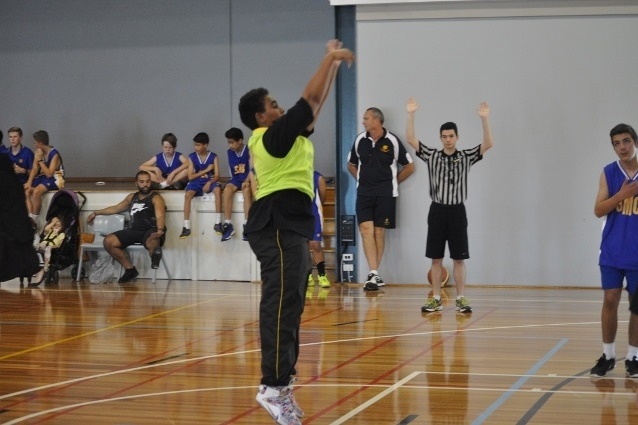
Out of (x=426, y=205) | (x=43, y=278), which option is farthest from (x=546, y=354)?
(x=43, y=278)

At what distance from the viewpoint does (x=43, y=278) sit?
44.5 ft

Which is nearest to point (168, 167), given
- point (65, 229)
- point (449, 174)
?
point (65, 229)

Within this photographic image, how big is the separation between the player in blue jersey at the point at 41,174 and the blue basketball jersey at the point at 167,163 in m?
1.33

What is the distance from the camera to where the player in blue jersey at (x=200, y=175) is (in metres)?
13.8

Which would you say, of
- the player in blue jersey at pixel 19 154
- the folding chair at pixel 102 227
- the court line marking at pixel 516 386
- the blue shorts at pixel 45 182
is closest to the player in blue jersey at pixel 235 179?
→ the folding chair at pixel 102 227

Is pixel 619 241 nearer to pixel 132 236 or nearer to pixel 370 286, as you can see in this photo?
pixel 370 286

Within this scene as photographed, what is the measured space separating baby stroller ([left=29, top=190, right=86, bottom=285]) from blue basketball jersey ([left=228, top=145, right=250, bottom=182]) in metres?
2.15

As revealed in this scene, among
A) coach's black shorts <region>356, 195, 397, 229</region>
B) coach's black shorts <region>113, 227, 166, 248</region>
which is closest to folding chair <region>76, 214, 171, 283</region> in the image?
coach's black shorts <region>113, 227, 166, 248</region>

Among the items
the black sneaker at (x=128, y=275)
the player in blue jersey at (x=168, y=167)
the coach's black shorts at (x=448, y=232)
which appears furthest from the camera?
the player in blue jersey at (x=168, y=167)

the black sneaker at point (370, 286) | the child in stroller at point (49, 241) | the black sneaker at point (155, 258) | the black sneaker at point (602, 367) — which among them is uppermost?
the child in stroller at point (49, 241)

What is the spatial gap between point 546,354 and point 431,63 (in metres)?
6.20

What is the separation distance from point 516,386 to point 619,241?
1159mm

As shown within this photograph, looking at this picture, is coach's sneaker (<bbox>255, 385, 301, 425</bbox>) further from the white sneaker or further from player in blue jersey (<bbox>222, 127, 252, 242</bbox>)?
player in blue jersey (<bbox>222, 127, 252, 242</bbox>)

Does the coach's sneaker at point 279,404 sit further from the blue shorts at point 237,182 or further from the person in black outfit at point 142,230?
the blue shorts at point 237,182
